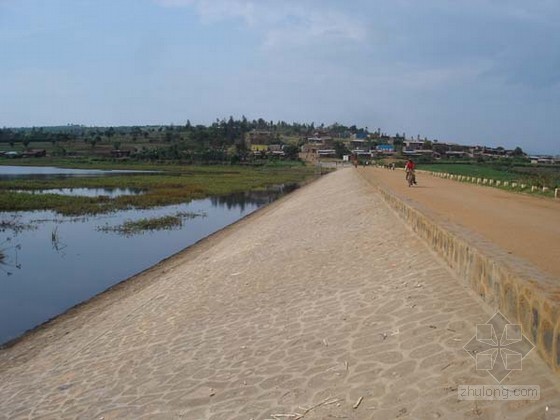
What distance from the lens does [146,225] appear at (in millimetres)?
26406

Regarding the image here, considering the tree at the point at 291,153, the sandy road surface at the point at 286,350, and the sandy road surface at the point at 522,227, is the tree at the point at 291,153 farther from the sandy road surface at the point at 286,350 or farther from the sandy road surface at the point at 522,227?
the sandy road surface at the point at 286,350

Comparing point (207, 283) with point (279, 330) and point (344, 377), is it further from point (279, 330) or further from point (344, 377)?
point (344, 377)

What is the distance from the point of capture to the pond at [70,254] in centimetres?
1427

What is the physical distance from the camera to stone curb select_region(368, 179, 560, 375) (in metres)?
4.16

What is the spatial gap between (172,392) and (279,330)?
1820 mm

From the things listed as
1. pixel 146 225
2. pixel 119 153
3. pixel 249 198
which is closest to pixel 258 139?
pixel 119 153

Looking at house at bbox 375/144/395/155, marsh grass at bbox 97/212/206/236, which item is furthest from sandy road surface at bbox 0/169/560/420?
house at bbox 375/144/395/155

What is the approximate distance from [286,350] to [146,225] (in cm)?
2105

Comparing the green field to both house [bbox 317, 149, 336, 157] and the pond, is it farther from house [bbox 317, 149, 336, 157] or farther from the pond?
house [bbox 317, 149, 336, 157]

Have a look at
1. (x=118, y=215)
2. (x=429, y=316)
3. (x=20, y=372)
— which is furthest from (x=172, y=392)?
(x=118, y=215)

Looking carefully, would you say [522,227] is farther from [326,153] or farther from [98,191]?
[326,153]

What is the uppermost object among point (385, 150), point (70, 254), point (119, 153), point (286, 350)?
point (385, 150)

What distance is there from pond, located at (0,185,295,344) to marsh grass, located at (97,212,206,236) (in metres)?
0.13

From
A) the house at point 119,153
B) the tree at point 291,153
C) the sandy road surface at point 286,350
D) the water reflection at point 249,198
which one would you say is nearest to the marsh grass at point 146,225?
the water reflection at point 249,198
